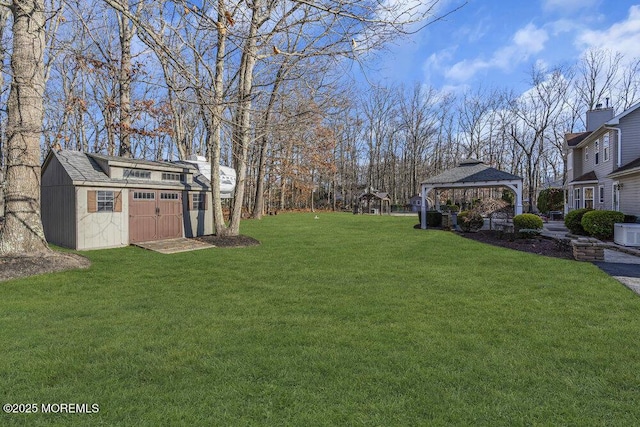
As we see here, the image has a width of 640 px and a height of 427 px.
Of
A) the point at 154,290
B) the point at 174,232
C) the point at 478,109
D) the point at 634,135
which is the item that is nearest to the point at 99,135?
the point at 174,232

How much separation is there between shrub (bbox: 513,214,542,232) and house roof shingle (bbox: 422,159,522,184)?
4.19 metres

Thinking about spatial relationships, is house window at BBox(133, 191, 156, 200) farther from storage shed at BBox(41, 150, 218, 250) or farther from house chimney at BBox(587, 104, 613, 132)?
house chimney at BBox(587, 104, 613, 132)

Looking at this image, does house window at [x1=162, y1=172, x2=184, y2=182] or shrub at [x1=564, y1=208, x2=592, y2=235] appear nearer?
house window at [x1=162, y1=172, x2=184, y2=182]

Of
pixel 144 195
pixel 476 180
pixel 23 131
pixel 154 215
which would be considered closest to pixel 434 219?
pixel 476 180

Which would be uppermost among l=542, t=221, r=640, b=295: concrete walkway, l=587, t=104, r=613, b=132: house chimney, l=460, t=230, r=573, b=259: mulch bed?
l=587, t=104, r=613, b=132: house chimney

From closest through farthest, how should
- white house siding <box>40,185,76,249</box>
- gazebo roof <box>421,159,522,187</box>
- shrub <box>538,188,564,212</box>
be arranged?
white house siding <box>40,185,76,249</box>
gazebo roof <box>421,159,522,187</box>
shrub <box>538,188,564,212</box>

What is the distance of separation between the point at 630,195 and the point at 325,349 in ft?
52.1

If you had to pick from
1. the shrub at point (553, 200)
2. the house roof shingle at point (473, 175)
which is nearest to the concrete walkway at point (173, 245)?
the house roof shingle at point (473, 175)

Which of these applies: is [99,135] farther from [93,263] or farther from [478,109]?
[478,109]

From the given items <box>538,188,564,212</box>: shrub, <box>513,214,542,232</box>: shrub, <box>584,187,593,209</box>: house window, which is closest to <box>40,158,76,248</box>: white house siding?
<box>513,214,542,232</box>: shrub

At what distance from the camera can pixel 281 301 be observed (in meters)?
5.22

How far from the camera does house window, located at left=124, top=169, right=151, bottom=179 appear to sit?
11898 millimetres

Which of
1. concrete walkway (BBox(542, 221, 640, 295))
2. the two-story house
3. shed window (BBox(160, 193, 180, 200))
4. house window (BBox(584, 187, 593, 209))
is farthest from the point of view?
house window (BBox(584, 187, 593, 209))

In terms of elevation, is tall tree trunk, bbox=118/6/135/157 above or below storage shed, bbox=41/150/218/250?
above
